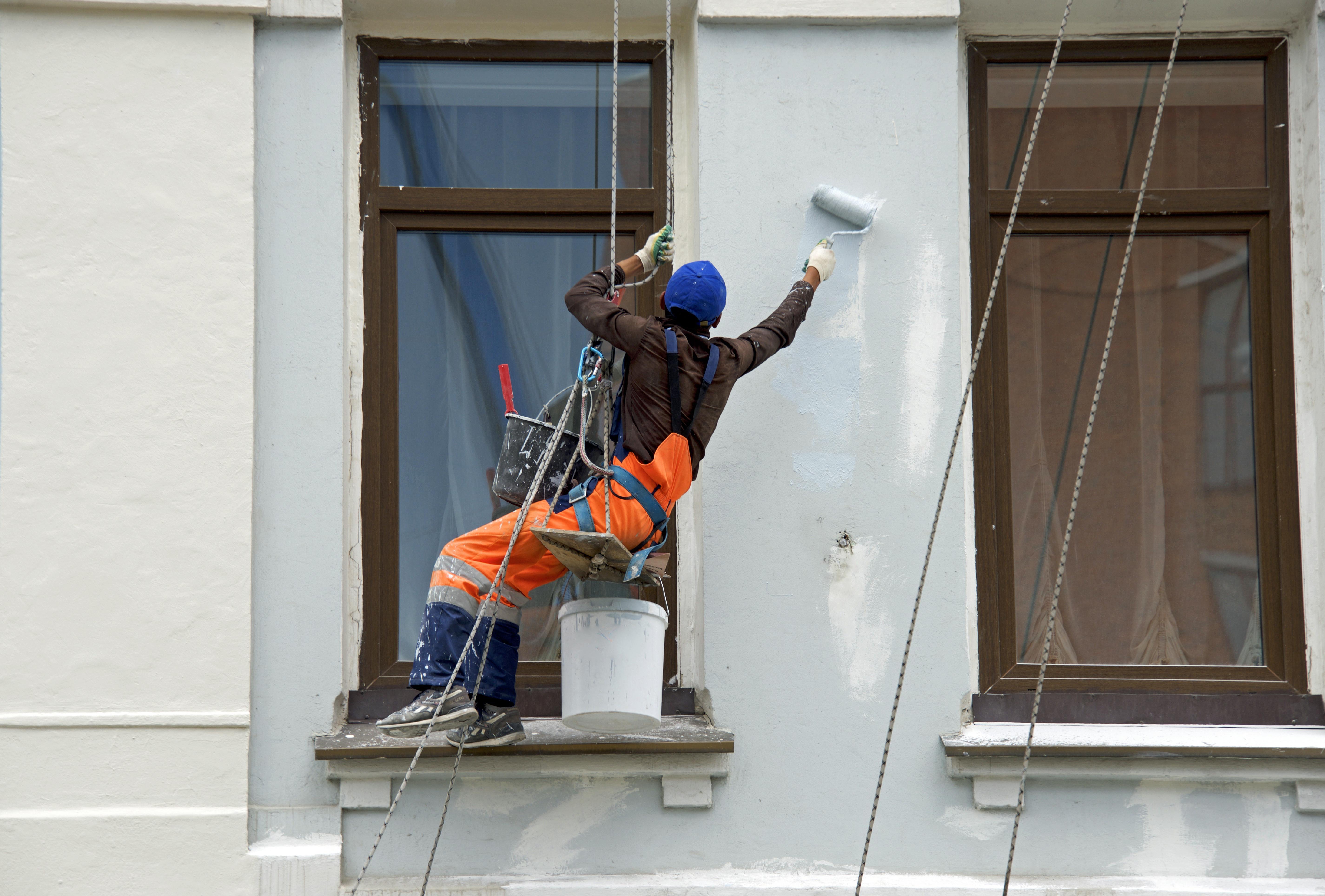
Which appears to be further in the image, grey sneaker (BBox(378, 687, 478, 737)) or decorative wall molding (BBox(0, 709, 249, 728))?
decorative wall molding (BBox(0, 709, 249, 728))

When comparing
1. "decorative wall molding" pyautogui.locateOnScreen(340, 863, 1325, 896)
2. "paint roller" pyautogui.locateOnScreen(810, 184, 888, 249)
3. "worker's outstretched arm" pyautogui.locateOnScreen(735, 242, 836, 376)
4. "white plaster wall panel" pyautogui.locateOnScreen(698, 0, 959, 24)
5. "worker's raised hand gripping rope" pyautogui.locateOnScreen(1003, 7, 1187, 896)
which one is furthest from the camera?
"white plaster wall panel" pyautogui.locateOnScreen(698, 0, 959, 24)

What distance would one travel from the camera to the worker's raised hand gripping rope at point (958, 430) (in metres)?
4.07

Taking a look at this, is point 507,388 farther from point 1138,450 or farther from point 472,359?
point 1138,450

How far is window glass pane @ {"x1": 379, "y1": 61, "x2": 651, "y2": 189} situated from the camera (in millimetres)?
5223

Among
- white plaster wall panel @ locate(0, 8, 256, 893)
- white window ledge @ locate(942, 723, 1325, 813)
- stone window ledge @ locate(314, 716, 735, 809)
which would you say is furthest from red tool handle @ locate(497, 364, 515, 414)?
white window ledge @ locate(942, 723, 1325, 813)

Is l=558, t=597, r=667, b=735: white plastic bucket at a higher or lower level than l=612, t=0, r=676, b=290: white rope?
lower

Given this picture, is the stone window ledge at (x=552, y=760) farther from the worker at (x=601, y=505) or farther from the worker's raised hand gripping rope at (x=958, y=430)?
the worker's raised hand gripping rope at (x=958, y=430)

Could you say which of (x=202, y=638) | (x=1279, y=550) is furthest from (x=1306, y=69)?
(x=202, y=638)

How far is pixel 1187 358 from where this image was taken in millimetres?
5223

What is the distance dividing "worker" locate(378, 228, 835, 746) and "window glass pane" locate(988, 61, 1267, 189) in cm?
164

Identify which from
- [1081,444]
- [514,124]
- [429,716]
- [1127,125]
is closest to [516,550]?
[429,716]

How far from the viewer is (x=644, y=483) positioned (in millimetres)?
4207

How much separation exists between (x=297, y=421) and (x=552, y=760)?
147 centimetres

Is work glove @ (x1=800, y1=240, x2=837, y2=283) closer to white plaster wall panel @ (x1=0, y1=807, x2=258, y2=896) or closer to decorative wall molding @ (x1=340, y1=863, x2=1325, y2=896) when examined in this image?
decorative wall molding @ (x1=340, y1=863, x2=1325, y2=896)
